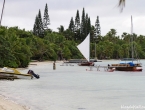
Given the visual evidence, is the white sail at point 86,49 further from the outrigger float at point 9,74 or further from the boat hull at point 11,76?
the outrigger float at point 9,74

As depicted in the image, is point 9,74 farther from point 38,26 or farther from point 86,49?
point 38,26

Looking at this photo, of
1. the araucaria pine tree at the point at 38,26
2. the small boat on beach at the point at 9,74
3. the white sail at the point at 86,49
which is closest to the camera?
the small boat on beach at the point at 9,74

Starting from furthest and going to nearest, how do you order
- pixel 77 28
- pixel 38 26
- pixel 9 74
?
pixel 77 28
pixel 38 26
pixel 9 74

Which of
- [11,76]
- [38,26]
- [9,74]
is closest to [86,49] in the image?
[11,76]

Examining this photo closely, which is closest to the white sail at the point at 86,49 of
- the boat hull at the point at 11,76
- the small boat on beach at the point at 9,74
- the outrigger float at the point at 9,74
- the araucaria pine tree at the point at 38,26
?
the boat hull at the point at 11,76

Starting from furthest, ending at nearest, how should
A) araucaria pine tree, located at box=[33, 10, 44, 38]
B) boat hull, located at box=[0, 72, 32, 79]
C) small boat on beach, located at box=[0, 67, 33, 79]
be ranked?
araucaria pine tree, located at box=[33, 10, 44, 38]
boat hull, located at box=[0, 72, 32, 79]
small boat on beach, located at box=[0, 67, 33, 79]

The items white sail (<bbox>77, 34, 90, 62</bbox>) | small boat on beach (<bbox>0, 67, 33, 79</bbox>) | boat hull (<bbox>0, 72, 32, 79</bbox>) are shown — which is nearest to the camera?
small boat on beach (<bbox>0, 67, 33, 79</bbox>)

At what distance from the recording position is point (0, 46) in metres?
43.1

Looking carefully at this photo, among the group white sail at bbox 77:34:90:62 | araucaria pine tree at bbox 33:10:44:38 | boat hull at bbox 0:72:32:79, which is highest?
araucaria pine tree at bbox 33:10:44:38

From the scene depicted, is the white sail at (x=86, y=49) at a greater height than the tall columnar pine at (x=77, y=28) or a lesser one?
lesser

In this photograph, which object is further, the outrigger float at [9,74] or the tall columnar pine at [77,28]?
the tall columnar pine at [77,28]

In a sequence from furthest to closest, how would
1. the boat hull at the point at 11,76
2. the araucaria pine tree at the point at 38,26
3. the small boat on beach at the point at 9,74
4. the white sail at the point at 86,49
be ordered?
the araucaria pine tree at the point at 38,26
the white sail at the point at 86,49
the boat hull at the point at 11,76
the small boat on beach at the point at 9,74

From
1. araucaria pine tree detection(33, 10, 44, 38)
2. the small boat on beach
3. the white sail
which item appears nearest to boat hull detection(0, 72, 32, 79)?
the small boat on beach

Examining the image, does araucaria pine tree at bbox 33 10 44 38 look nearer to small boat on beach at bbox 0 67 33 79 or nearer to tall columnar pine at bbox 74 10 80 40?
tall columnar pine at bbox 74 10 80 40
